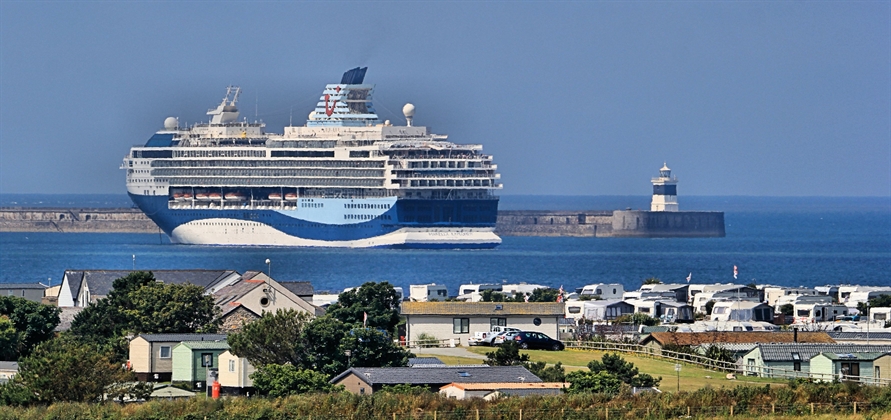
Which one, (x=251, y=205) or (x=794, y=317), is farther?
(x=251, y=205)

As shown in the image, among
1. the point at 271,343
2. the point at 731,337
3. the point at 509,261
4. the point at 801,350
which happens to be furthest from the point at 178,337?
the point at 509,261

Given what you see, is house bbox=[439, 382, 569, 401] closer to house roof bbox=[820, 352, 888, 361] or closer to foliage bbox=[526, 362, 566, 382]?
foliage bbox=[526, 362, 566, 382]

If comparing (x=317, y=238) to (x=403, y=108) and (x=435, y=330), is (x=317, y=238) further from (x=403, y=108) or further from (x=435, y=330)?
(x=435, y=330)

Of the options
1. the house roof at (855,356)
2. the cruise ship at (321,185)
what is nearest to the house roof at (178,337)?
the house roof at (855,356)

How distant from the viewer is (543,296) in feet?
211

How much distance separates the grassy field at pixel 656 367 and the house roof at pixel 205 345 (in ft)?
16.8

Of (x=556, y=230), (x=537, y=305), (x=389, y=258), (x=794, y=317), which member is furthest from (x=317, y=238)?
(x=537, y=305)

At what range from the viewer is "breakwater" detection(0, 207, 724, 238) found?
174 metres

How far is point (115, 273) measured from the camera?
179 ft

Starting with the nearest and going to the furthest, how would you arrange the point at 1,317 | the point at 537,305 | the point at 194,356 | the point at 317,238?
the point at 194,356 < the point at 1,317 < the point at 537,305 < the point at 317,238

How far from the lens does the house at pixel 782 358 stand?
3884cm

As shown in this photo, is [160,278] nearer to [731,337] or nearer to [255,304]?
[255,304]

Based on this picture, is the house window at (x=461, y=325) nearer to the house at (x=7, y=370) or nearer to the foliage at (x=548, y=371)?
the foliage at (x=548, y=371)

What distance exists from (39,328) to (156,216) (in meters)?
103
